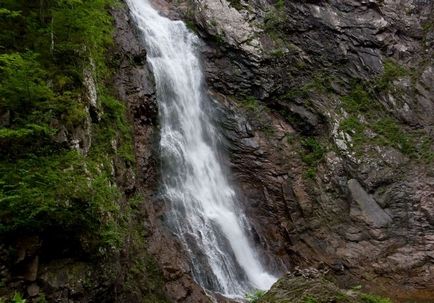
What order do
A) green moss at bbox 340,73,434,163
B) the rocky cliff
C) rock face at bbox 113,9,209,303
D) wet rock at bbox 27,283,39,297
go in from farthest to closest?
green moss at bbox 340,73,434,163 < rock face at bbox 113,9,209,303 < the rocky cliff < wet rock at bbox 27,283,39,297

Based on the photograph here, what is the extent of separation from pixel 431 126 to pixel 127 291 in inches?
526

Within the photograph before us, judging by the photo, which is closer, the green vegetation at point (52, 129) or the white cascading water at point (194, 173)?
the green vegetation at point (52, 129)

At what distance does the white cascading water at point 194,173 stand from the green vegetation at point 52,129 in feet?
12.6

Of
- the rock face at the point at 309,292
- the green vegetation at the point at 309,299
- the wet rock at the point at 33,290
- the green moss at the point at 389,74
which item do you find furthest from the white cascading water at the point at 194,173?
the green moss at the point at 389,74

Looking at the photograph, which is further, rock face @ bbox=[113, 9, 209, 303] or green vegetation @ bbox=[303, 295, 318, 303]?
rock face @ bbox=[113, 9, 209, 303]

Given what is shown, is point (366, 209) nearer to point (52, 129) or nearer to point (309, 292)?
point (309, 292)

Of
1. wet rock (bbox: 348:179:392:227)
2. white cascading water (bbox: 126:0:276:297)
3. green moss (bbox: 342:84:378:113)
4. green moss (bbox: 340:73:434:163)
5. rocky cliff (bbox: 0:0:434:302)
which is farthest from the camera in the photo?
green moss (bbox: 342:84:378:113)

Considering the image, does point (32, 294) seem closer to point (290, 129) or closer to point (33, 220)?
point (33, 220)

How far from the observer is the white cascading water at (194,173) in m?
11.2

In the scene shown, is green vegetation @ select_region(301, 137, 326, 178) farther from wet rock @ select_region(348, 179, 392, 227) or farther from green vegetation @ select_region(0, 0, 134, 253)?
green vegetation @ select_region(0, 0, 134, 253)

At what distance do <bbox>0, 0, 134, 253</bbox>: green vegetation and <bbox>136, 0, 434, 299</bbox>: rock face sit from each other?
24.7 feet

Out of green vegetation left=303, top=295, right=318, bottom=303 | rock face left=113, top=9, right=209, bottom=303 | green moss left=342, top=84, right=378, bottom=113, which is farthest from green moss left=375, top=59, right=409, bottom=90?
green vegetation left=303, top=295, right=318, bottom=303

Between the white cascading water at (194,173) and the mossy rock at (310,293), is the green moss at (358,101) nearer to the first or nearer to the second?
the white cascading water at (194,173)

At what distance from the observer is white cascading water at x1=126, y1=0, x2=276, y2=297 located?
11.2 metres
